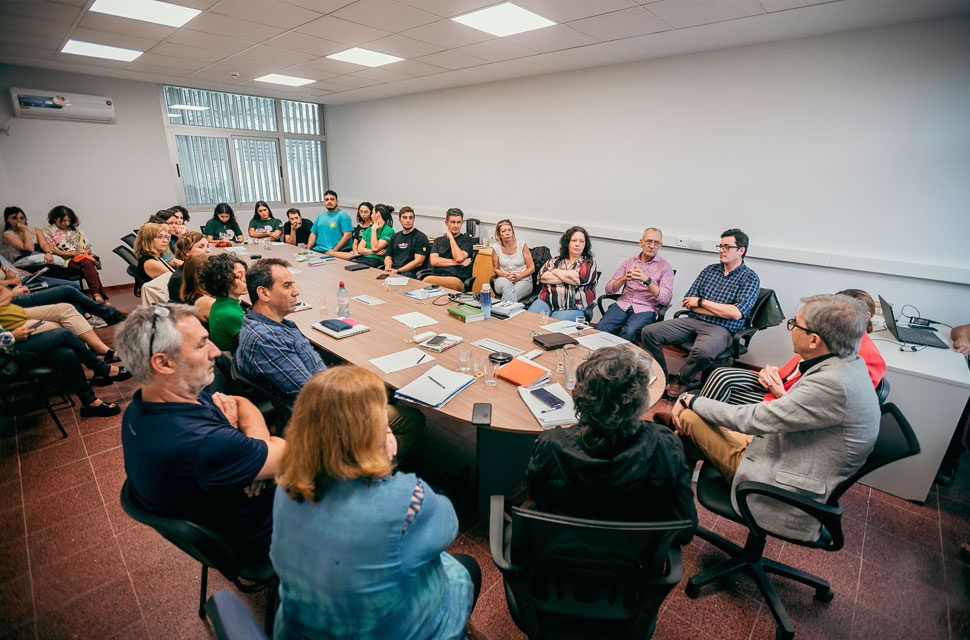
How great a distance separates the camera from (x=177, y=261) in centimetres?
408

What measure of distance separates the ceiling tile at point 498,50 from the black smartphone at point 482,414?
3592 millimetres

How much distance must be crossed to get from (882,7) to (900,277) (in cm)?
202

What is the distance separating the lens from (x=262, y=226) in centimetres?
695

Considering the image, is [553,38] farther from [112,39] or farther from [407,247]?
[112,39]

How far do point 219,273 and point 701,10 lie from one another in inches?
146

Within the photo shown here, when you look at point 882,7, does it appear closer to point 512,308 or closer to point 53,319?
point 512,308

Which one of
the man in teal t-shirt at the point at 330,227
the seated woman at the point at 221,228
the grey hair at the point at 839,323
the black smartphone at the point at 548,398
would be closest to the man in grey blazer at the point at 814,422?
the grey hair at the point at 839,323

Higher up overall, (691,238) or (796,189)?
(796,189)

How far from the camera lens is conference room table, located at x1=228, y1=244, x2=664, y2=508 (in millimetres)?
1980

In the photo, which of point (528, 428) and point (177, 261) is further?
point (177, 261)

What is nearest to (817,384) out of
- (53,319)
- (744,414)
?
(744,414)

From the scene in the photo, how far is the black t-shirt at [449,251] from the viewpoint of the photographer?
5.45 meters

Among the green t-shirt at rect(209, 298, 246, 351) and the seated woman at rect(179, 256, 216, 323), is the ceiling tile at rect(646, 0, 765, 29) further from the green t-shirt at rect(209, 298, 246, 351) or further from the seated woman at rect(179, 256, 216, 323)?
the seated woman at rect(179, 256, 216, 323)

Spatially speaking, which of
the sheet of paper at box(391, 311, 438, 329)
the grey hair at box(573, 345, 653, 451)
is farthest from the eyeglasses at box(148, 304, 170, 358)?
the sheet of paper at box(391, 311, 438, 329)
